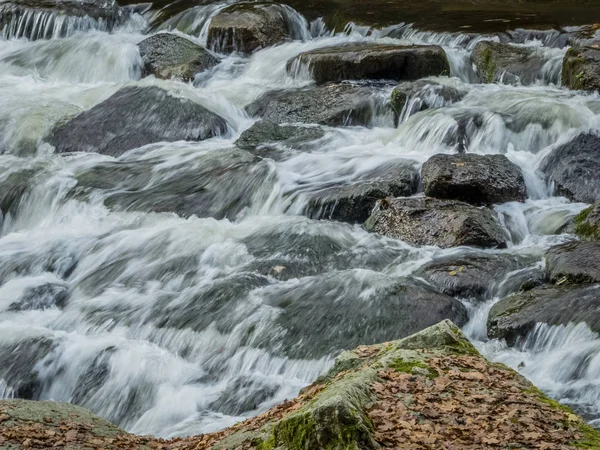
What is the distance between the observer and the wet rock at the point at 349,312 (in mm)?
9156

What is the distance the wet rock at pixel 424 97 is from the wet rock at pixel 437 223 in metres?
3.76

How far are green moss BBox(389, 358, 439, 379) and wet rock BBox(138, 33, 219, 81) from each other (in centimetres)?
1269

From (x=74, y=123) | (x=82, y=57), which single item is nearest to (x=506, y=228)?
(x=74, y=123)

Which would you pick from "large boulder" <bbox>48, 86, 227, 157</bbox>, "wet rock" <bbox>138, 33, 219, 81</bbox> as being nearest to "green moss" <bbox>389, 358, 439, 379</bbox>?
"large boulder" <bbox>48, 86, 227, 157</bbox>

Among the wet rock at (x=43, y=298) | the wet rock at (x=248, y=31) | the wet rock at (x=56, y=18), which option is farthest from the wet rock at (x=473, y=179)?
the wet rock at (x=56, y=18)

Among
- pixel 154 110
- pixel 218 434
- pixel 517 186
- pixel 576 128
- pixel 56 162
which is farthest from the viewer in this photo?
pixel 154 110

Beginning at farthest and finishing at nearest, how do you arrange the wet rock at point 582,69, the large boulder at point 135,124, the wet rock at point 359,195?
the large boulder at point 135,124 < the wet rock at point 582,69 < the wet rock at point 359,195

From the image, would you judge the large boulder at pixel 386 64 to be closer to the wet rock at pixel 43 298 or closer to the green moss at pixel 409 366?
the wet rock at pixel 43 298

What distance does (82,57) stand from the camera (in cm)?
1953

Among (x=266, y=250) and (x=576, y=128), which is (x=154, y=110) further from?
(x=576, y=128)

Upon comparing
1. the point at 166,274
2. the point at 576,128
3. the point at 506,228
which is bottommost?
the point at 166,274

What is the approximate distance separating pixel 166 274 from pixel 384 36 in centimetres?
978

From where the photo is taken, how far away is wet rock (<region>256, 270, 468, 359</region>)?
9156mm

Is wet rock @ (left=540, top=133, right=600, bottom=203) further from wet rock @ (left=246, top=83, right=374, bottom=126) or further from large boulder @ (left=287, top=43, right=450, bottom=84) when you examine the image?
large boulder @ (left=287, top=43, right=450, bottom=84)
